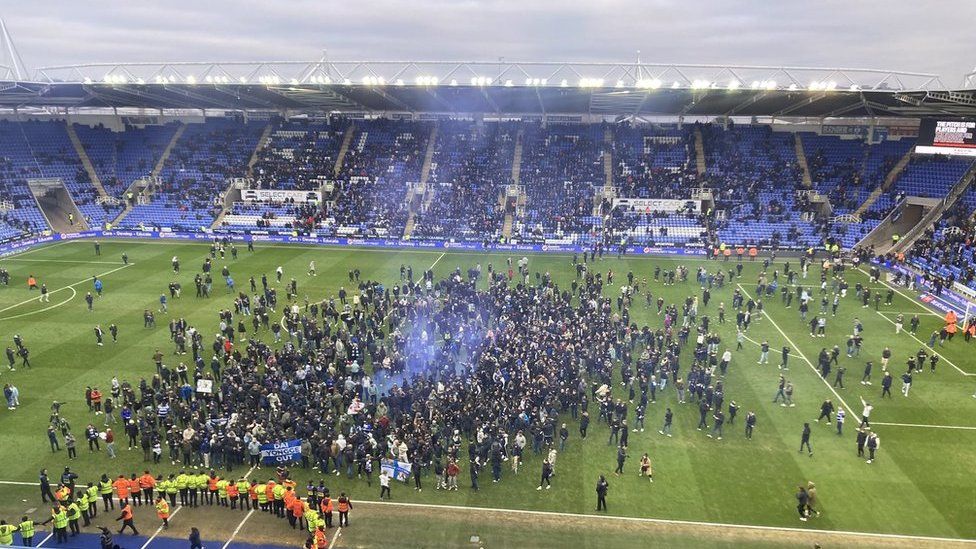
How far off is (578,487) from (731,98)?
40.6 metres

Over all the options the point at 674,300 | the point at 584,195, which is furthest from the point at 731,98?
the point at 674,300

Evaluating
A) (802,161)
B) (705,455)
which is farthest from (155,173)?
(802,161)

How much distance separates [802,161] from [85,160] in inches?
2752

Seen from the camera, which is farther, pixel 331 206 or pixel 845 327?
pixel 331 206

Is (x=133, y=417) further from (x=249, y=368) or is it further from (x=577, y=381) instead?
(x=577, y=381)

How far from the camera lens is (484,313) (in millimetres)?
29500

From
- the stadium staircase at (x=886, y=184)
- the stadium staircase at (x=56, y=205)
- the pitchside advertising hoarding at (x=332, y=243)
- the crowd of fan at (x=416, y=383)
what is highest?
the stadium staircase at (x=886, y=184)

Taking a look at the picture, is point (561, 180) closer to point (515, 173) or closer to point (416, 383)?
point (515, 173)

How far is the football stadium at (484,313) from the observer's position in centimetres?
1670

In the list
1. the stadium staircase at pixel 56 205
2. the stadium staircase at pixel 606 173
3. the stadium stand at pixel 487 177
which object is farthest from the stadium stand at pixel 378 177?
the stadium staircase at pixel 56 205

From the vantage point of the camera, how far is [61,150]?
61.2 metres

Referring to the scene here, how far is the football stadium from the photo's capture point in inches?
658

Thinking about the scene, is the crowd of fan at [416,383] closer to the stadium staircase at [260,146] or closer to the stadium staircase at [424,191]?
the stadium staircase at [424,191]

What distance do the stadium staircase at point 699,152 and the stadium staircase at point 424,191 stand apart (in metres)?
25.1
